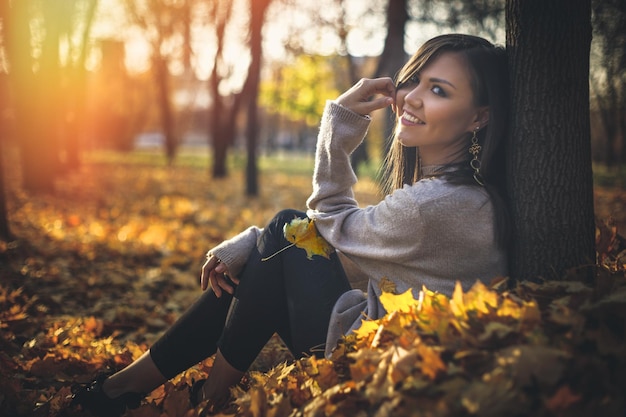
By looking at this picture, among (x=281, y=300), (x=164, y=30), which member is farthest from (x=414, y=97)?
(x=164, y=30)

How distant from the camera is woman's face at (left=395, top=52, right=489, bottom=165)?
6.81ft

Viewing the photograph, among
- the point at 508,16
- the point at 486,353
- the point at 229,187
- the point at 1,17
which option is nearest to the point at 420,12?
the point at 229,187

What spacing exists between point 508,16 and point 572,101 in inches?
17.0

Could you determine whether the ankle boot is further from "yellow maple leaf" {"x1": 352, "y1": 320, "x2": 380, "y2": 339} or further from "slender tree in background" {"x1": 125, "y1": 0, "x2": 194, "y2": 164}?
"slender tree in background" {"x1": 125, "y1": 0, "x2": 194, "y2": 164}

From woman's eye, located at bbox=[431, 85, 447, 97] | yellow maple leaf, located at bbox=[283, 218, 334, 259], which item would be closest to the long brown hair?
woman's eye, located at bbox=[431, 85, 447, 97]

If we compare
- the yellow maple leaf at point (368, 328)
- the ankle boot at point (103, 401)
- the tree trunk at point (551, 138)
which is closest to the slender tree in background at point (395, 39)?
the tree trunk at point (551, 138)

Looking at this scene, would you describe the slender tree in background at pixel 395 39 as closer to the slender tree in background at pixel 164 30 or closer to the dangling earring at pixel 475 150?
the slender tree in background at pixel 164 30

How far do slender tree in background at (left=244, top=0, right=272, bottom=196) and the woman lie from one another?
338 inches

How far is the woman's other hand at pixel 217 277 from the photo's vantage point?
237 centimetres

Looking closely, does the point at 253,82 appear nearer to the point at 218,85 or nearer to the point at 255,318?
the point at 218,85

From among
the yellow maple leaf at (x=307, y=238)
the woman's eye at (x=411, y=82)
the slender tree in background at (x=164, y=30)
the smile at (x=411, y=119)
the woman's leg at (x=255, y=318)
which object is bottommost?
the woman's leg at (x=255, y=318)

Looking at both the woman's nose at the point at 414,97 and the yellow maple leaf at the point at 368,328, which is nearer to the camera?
the yellow maple leaf at the point at 368,328

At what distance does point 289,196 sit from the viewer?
11.5m

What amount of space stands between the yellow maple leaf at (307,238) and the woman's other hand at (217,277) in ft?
1.14
